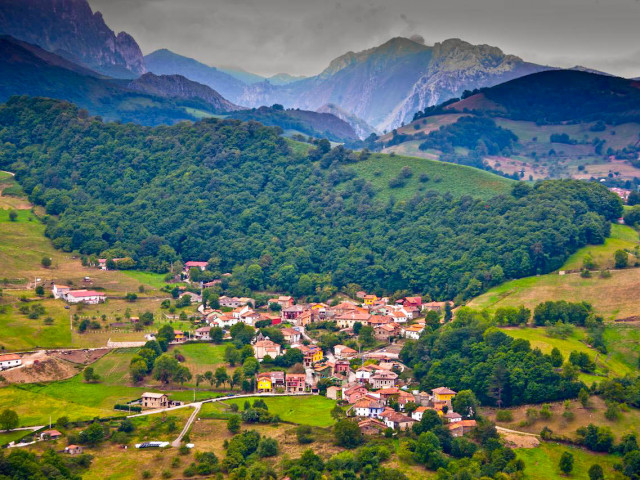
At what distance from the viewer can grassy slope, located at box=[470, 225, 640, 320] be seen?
62.9 meters

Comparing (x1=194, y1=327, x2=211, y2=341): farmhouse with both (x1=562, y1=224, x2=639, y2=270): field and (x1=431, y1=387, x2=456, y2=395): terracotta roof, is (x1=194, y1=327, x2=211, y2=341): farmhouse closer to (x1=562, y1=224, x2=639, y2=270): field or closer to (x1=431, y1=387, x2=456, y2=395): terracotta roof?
(x1=431, y1=387, x2=456, y2=395): terracotta roof

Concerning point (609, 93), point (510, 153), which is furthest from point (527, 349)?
point (609, 93)

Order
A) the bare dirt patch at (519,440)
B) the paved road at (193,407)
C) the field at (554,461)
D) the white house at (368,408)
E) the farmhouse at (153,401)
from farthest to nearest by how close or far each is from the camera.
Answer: the farmhouse at (153,401)
the white house at (368,408)
the paved road at (193,407)
the bare dirt patch at (519,440)
the field at (554,461)

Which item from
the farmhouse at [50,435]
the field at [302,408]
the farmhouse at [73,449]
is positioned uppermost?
the field at [302,408]

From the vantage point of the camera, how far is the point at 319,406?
52.7m

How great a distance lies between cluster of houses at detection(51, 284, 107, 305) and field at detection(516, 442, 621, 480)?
1510 inches

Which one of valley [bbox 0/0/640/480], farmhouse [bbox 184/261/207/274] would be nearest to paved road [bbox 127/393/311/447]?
valley [bbox 0/0/640/480]

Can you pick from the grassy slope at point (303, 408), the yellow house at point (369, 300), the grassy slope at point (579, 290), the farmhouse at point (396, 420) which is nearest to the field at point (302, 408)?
the grassy slope at point (303, 408)

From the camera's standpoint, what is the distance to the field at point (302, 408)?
50062 mm

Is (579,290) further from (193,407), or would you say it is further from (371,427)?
(193,407)

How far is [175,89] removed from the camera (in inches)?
6998

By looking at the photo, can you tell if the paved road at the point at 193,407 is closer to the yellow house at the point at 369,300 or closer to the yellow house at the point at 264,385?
the yellow house at the point at 264,385

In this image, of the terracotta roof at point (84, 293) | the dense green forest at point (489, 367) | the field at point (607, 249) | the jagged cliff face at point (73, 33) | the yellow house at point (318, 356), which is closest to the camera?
the dense green forest at point (489, 367)

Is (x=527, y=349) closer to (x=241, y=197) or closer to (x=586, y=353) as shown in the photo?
(x=586, y=353)
